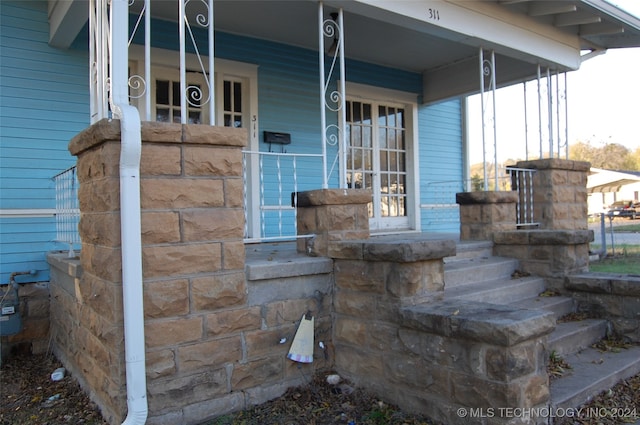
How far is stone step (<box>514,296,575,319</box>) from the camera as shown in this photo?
4.01 meters

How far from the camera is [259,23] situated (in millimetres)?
5465

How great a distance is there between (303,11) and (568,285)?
12.4 ft

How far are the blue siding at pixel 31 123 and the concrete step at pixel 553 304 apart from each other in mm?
4468

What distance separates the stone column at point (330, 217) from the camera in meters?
3.52

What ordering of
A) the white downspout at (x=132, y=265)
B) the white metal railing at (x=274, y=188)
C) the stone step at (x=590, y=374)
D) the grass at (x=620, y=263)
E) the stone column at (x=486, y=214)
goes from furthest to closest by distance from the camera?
the grass at (x=620, y=263), the white metal railing at (x=274, y=188), the stone column at (x=486, y=214), the stone step at (x=590, y=374), the white downspout at (x=132, y=265)

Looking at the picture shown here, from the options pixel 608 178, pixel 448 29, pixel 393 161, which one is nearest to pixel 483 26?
pixel 448 29

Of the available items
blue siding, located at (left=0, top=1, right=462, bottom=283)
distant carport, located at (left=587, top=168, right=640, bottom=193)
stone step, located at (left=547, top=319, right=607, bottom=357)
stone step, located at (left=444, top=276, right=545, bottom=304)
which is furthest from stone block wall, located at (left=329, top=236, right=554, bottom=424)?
distant carport, located at (left=587, top=168, right=640, bottom=193)

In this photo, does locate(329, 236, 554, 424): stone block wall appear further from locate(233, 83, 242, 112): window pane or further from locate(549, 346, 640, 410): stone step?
locate(233, 83, 242, 112): window pane

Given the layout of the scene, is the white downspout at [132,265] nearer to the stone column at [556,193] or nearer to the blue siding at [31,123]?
the blue siding at [31,123]

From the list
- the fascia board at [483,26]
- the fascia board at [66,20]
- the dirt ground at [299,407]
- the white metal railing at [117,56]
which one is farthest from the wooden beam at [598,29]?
the fascia board at [66,20]

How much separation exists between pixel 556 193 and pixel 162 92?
4.88 m

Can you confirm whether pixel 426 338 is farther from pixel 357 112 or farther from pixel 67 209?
pixel 357 112

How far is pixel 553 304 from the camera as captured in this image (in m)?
4.06

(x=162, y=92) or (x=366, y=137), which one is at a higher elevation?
(x=162, y=92)
